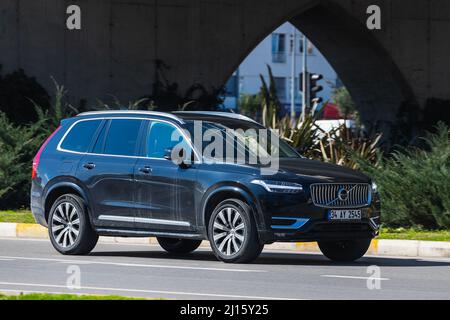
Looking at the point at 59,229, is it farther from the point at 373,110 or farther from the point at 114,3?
the point at 373,110

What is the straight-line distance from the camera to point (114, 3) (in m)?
29.2

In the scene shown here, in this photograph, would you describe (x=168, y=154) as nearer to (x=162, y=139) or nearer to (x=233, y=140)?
(x=162, y=139)

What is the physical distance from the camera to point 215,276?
1319 cm

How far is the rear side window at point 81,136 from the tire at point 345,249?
10.5 feet

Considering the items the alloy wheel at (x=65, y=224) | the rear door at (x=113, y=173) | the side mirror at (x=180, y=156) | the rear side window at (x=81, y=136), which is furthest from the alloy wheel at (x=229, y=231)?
the rear side window at (x=81, y=136)

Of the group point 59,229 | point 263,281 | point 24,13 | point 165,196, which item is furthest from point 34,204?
point 24,13

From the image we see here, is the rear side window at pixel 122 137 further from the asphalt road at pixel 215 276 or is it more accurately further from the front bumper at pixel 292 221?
the front bumper at pixel 292 221

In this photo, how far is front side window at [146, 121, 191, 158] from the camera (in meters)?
15.5

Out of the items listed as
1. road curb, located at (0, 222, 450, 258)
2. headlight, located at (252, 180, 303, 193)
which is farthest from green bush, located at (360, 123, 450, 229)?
headlight, located at (252, 180, 303, 193)

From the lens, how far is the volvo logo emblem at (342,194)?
1472cm

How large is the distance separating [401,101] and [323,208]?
19421 millimetres

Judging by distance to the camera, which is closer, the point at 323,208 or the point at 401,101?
the point at 323,208
